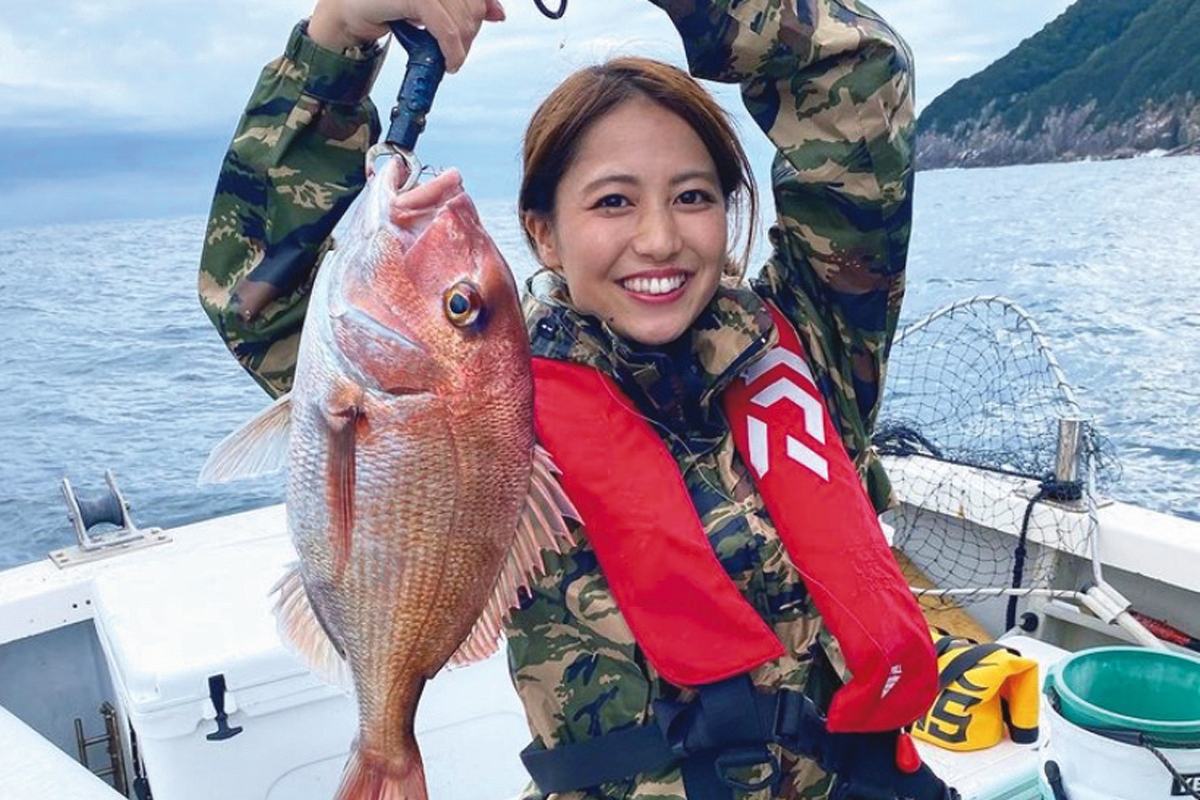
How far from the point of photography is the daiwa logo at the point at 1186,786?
2.68 meters

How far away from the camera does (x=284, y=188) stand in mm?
1772

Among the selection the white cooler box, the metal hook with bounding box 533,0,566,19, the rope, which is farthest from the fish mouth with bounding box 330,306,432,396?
the rope

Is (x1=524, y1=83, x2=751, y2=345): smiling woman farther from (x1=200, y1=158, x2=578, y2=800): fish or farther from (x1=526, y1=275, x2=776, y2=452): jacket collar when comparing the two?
(x1=200, y1=158, x2=578, y2=800): fish

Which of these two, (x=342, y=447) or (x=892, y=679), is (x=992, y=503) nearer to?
(x=892, y=679)

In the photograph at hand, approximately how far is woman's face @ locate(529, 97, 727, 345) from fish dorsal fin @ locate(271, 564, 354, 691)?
78cm

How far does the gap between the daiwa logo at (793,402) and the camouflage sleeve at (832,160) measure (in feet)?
0.34

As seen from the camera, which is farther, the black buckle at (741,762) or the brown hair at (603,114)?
the brown hair at (603,114)

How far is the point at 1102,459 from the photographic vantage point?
16.6ft

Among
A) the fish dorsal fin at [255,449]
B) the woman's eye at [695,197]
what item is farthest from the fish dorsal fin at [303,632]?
→ the woman's eye at [695,197]

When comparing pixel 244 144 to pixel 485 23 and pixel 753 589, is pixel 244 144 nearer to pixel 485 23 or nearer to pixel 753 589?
pixel 485 23

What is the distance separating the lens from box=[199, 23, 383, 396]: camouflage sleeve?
1.73 metres

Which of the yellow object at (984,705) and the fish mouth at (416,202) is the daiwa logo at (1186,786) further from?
the fish mouth at (416,202)

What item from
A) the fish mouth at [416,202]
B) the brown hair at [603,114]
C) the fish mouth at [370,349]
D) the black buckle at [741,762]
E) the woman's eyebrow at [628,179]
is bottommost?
the black buckle at [741,762]

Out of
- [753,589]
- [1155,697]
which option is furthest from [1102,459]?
[753,589]
